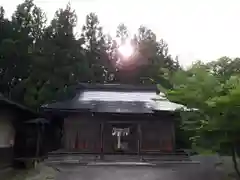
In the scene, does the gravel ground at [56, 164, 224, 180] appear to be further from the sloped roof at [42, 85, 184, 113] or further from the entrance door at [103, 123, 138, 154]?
the entrance door at [103, 123, 138, 154]

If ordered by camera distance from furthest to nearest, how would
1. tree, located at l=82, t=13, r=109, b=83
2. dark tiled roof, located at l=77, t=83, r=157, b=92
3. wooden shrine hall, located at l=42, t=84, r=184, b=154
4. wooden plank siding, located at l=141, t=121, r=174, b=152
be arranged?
tree, located at l=82, t=13, r=109, b=83
dark tiled roof, located at l=77, t=83, r=157, b=92
wooden plank siding, located at l=141, t=121, r=174, b=152
wooden shrine hall, located at l=42, t=84, r=184, b=154

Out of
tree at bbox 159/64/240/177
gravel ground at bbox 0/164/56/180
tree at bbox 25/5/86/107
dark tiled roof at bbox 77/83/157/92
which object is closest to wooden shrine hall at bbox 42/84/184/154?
gravel ground at bbox 0/164/56/180

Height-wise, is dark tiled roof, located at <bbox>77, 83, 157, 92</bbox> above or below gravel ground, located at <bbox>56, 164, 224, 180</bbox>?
above

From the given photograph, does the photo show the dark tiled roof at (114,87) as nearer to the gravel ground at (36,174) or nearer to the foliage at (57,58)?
the foliage at (57,58)

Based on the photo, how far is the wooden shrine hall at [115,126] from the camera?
16016 mm

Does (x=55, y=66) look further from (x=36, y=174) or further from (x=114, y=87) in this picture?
(x=36, y=174)

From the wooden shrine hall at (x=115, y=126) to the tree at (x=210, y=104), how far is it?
15.4 ft

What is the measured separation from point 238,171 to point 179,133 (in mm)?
8463

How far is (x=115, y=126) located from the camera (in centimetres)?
1712

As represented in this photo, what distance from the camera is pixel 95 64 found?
3753 cm

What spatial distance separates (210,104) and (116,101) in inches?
382

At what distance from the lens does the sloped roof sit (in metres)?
16.1

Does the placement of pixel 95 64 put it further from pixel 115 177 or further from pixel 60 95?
pixel 115 177

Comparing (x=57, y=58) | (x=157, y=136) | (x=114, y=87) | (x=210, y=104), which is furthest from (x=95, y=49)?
(x=210, y=104)
